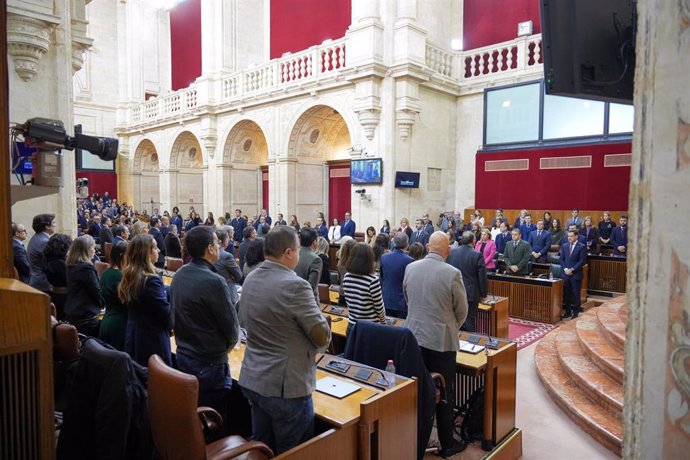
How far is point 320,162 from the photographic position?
14281mm

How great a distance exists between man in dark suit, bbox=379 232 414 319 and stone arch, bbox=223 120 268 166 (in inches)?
441

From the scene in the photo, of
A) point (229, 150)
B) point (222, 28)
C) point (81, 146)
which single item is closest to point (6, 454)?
point (81, 146)

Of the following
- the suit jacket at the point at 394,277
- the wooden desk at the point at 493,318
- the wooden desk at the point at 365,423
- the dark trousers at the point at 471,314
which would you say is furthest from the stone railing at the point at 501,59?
the wooden desk at the point at 365,423

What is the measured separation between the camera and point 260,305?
202 cm

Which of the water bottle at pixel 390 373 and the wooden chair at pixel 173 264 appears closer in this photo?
the water bottle at pixel 390 373

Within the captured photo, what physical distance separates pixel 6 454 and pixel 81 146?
6.11ft

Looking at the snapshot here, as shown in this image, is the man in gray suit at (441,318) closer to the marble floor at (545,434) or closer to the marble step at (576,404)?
the marble floor at (545,434)

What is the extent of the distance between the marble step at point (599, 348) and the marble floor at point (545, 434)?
1.89 feet

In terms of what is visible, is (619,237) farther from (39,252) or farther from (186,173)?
(186,173)

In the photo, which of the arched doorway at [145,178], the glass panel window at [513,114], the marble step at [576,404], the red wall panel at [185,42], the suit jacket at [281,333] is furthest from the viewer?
the arched doorway at [145,178]

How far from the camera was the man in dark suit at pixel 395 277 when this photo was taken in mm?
4285

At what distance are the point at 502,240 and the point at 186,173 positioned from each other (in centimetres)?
1334

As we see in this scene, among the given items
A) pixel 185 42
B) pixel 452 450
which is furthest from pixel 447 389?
pixel 185 42

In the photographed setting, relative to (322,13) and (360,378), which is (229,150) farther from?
(360,378)
